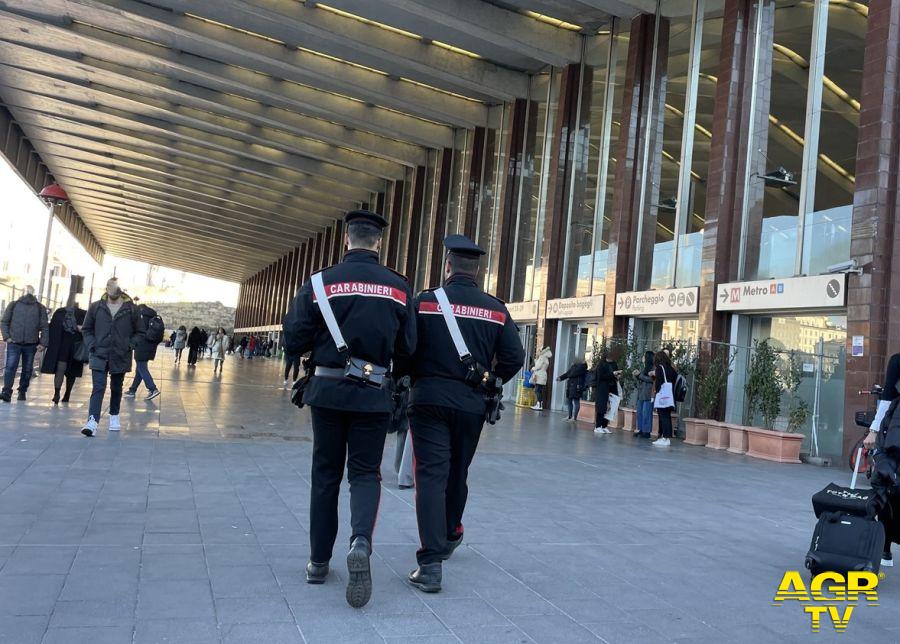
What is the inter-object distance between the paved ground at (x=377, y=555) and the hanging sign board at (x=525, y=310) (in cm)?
1443

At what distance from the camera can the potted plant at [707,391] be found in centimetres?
1446

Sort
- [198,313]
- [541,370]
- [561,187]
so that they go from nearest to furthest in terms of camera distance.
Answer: [541,370] → [561,187] → [198,313]

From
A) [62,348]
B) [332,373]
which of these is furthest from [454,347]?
[62,348]

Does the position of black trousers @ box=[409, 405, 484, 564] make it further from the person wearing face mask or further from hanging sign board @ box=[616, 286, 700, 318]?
hanging sign board @ box=[616, 286, 700, 318]

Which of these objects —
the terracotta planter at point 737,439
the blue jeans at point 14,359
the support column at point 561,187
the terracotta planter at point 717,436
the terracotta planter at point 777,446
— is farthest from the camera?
the support column at point 561,187

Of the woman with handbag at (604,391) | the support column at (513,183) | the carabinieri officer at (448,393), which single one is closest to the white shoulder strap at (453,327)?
the carabinieri officer at (448,393)

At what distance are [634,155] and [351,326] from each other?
17.0m

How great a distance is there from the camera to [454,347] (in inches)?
158

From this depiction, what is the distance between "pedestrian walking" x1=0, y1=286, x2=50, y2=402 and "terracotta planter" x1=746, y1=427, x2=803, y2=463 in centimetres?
1093

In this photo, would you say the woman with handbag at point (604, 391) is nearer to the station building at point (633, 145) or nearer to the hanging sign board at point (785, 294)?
the station building at point (633, 145)

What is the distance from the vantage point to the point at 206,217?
5494 cm

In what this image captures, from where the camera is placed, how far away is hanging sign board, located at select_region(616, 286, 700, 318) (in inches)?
655

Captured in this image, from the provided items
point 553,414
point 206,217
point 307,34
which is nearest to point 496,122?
point 307,34

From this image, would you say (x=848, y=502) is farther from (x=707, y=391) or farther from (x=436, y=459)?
(x=707, y=391)
